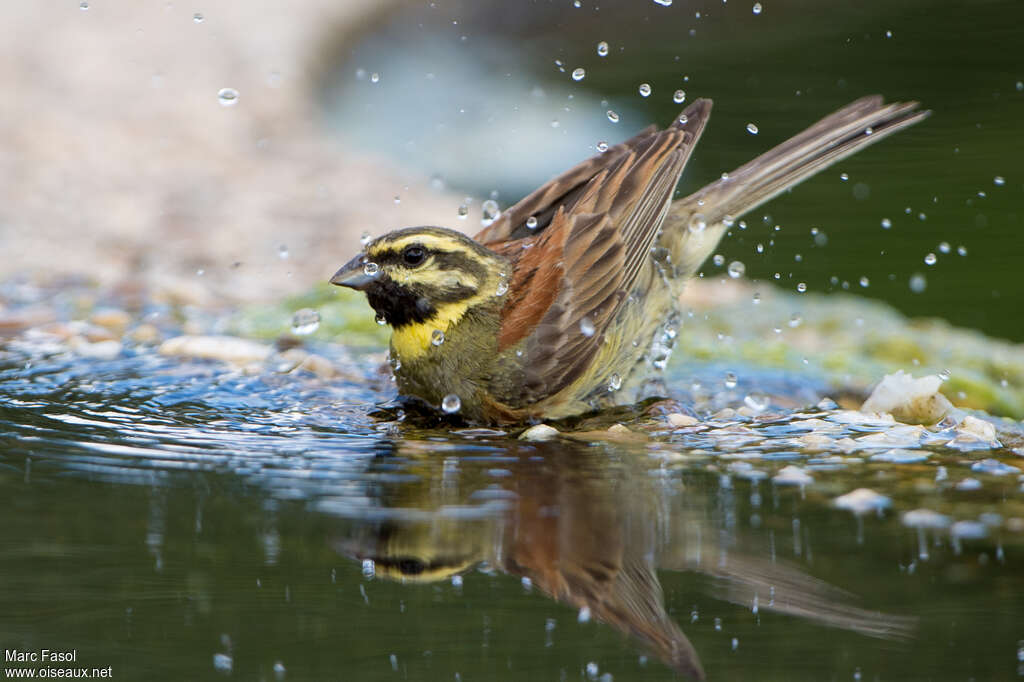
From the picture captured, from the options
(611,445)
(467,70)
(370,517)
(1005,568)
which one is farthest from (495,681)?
(467,70)

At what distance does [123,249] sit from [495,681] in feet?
23.3

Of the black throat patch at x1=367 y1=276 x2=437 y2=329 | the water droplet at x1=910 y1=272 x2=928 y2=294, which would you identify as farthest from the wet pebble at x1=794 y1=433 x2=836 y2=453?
the water droplet at x1=910 y1=272 x2=928 y2=294

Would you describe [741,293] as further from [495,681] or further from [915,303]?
[495,681]

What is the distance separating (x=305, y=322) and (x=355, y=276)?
1.65 meters

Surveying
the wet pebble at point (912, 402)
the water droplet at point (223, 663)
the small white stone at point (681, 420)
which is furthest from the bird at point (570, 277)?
the water droplet at point (223, 663)

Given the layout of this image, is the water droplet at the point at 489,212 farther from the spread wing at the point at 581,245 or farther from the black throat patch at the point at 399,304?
the black throat patch at the point at 399,304

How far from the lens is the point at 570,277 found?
19.7ft

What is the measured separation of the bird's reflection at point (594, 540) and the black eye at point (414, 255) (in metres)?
1.07

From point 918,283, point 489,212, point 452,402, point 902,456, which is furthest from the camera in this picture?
point 918,283

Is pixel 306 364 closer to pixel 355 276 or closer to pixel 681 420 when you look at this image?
pixel 355 276

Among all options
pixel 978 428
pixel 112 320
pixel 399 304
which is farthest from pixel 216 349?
pixel 978 428

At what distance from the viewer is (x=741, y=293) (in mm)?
9500

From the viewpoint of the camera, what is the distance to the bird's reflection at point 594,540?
10.8 ft

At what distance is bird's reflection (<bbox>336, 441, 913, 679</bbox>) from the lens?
130 inches
